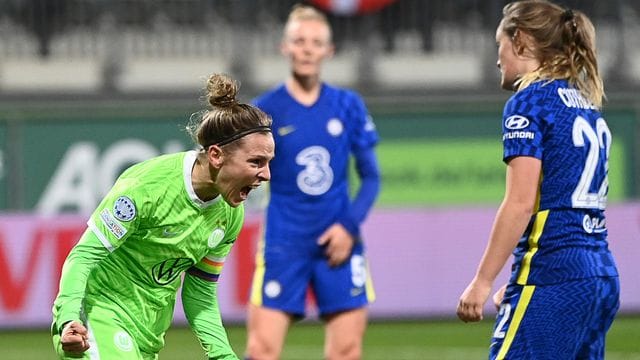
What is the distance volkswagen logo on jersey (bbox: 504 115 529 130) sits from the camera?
4707 millimetres

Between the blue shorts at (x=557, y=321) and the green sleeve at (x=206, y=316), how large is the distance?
977 mm

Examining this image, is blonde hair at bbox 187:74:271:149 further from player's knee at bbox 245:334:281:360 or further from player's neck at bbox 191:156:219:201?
player's knee at bbox 245:334:281:360

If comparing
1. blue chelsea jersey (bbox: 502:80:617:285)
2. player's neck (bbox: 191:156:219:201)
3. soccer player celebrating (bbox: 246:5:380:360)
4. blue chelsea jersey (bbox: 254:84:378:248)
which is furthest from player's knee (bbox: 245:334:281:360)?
blue chelsea jersey (bbox: 502:80:617:285)

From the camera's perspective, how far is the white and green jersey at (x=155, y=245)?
15.5 feet

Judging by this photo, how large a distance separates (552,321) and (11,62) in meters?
11.6

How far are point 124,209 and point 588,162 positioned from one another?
1.62 meters

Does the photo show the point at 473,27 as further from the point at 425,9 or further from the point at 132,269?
the point at 132,269

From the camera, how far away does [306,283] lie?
7328 millimetres

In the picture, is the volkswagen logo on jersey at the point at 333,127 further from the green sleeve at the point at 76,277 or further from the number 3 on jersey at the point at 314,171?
the green sleeve at the point at 76,277

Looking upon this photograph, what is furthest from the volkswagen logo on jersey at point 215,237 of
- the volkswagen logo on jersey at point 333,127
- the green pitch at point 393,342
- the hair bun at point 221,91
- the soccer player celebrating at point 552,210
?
the green pitch at point 393,342

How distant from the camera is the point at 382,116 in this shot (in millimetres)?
13586

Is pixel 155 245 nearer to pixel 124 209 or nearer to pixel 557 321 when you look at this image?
pixel 124 209

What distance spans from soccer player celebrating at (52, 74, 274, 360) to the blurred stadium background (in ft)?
18.0

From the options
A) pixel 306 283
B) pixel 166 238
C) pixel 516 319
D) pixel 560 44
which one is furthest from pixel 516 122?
pixel 306 283
